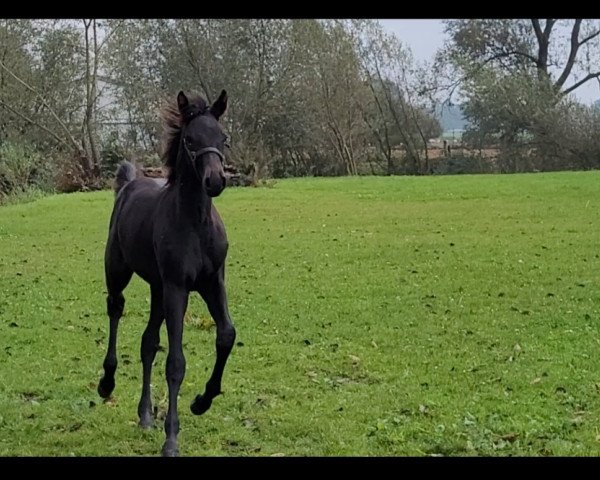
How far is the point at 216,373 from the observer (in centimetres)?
262

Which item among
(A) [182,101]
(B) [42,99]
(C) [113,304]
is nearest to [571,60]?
(B) [42,99]

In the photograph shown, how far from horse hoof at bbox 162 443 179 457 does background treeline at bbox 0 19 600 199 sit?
12.0 feet

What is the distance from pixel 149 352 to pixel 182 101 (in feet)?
3.50

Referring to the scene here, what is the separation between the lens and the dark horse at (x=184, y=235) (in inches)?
91.2

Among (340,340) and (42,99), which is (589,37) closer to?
(42,99)

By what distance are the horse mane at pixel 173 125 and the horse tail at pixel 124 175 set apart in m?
0.71

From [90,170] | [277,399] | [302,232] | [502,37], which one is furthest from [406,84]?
[277,399]

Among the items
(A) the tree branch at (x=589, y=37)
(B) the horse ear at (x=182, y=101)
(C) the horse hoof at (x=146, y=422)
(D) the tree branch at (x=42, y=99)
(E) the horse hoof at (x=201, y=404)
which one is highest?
(A) the tree branch at (x=589, y=37)

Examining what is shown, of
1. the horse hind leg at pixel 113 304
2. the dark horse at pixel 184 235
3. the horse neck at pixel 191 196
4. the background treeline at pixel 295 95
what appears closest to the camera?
the dark horse at pixel 184 235

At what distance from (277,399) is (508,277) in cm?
294

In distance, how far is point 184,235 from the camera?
2.47m

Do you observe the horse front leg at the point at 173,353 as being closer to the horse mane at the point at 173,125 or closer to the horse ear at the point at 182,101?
the horse mane at the point at 173,125

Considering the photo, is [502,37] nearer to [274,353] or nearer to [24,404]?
[274,353]

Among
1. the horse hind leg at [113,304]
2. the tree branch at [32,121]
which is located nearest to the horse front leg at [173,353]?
the horse hind leg at [113,304]
